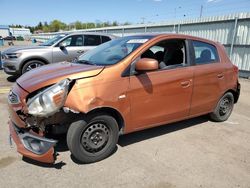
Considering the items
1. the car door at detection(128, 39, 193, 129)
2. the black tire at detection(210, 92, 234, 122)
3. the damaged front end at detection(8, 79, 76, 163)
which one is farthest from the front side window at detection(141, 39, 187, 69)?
the damaged front end at detection(8, 79, 76, 163)

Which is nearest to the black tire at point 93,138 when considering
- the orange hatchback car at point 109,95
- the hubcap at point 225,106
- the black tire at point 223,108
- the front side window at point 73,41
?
the orange hatchback car at point 109,95

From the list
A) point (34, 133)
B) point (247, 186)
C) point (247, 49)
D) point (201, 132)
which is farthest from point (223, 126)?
point (247, 49)

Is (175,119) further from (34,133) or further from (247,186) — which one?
(34,133)

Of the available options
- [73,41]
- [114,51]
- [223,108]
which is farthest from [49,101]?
[73,41]

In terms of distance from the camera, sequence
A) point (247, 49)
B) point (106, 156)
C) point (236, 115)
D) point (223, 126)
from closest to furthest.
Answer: point (106, 156), point (223, 126), point (236, 115), point (247, 49)

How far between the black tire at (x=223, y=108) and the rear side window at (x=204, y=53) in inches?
33.9

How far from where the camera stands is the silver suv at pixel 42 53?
855 centimetres

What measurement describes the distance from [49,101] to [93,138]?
0.82m

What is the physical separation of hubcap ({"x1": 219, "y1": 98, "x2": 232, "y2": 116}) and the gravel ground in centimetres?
61

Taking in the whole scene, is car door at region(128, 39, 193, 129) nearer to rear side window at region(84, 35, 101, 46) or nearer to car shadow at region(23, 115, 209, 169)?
car shadow at region(23, 115, 209, 169)

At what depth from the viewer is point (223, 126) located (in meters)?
5.20

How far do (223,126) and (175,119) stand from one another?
144cm

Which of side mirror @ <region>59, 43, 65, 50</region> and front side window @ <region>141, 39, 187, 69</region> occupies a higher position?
front side window @ <region>141, 39, 187, 69</region>

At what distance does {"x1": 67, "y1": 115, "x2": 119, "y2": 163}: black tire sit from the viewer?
3242 mm
